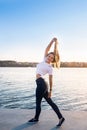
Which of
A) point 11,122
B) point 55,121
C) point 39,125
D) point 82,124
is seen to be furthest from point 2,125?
point 82,124

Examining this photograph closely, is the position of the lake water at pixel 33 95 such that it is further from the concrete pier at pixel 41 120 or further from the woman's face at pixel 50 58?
the woman's face at pixel 50 58

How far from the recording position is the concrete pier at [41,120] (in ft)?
23.6

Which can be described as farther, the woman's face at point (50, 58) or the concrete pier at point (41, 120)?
the woman's face at point (50, 58)

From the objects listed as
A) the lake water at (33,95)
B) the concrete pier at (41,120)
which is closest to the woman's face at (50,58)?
the concrete pier at (41,120)

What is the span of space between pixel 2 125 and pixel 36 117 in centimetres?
88

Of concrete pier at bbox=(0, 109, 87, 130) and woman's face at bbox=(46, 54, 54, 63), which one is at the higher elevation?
woman's face at bbox=(46, 54, 54, 63)

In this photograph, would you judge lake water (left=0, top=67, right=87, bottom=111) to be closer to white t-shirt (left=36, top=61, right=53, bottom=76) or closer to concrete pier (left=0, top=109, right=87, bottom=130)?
concrete pier (left=0, top=109, right=87, bottom=130)

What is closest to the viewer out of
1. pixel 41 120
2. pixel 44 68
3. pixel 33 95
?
pixel 44 68

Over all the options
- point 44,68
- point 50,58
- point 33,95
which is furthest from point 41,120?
point 33,95

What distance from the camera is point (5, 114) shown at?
849 centimetres

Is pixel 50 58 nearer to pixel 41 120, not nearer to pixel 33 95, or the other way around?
pixel 41 120

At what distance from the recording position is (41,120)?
7902 mm

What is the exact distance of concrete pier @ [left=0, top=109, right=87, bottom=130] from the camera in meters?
7.19

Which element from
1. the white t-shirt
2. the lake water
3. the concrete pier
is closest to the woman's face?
the white t-shirt
